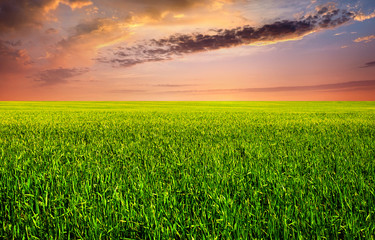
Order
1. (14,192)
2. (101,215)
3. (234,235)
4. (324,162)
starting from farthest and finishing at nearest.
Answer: (324,162) → (14,192) → (101,215) → (234,235)

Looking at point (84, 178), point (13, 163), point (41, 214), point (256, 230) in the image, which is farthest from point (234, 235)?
point (13, 163)

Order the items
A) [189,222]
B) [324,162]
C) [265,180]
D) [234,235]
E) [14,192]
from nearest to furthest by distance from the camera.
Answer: [234,235] < [189,222] < [14,192] < [265,180] < [324,162]

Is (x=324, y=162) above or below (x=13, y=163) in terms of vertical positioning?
below

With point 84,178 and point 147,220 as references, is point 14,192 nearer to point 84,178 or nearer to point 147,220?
point 84,178

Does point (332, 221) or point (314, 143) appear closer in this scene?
point (332, 221)

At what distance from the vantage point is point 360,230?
243cm

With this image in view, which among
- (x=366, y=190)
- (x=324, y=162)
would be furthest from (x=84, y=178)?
(x=324, y=162)

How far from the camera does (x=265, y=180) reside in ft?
13.2

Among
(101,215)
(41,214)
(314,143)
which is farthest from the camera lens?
(314,143)

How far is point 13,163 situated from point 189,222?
14.9 ft

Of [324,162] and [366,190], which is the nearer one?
[366,190]

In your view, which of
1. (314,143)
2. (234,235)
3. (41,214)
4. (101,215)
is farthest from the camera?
(314,143)

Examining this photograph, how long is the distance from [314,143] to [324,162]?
276 centimetres

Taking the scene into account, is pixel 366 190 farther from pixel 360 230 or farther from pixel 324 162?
pixel 324 162
